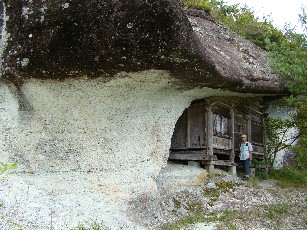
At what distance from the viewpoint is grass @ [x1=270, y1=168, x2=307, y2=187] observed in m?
12.6

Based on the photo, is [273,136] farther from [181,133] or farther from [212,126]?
[181,133]

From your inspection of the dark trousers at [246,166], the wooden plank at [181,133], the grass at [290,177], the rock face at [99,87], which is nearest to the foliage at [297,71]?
the grass at [290,177]

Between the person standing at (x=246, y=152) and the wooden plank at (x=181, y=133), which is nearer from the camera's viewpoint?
the wooden plank at (x=181, y=133)

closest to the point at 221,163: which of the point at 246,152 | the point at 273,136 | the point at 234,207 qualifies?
the point at 246,152

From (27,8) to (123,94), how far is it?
2495 mm

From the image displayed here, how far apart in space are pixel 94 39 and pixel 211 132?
5.07m

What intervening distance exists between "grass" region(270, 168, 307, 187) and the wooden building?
59.7 inches

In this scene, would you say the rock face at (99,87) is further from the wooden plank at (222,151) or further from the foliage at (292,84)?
the foliage at (292,84)

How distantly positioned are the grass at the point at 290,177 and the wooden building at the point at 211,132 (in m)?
1.52

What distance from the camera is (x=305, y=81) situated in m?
11.4

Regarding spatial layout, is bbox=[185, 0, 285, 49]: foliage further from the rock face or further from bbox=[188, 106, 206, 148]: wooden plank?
the rock face

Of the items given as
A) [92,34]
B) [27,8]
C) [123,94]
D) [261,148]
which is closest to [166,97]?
[123,94]

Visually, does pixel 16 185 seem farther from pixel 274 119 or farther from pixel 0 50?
pixel 274 119

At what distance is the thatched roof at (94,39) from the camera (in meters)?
7.23
